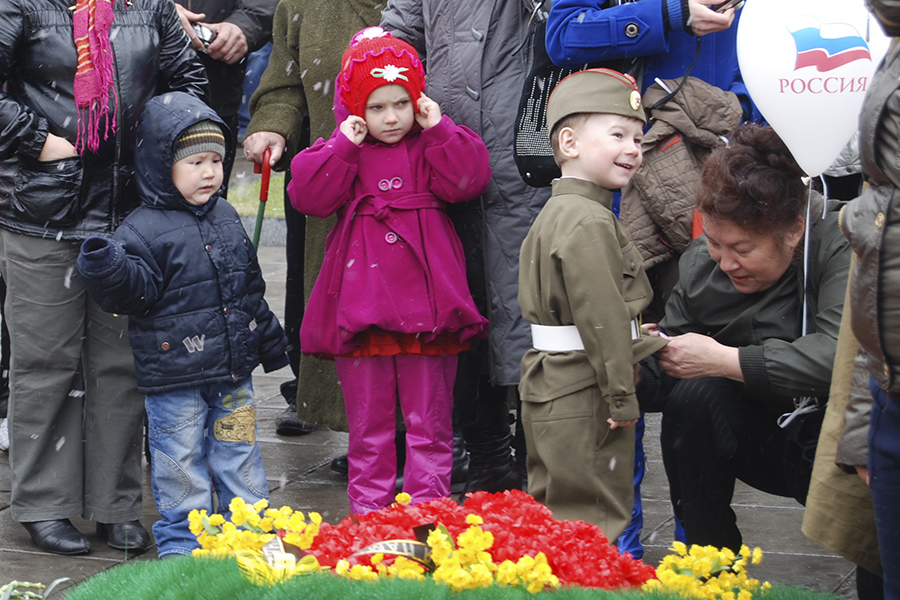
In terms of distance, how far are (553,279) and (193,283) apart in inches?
48.7

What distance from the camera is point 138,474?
403 cm

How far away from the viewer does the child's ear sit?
3.40 m

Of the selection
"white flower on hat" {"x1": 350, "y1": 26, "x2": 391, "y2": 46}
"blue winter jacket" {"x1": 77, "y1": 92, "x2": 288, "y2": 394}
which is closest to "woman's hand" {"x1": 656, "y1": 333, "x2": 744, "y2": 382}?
"blue winter jacket" {"x1": 77, "y1": 92, "x2": 288, "y2": 394}

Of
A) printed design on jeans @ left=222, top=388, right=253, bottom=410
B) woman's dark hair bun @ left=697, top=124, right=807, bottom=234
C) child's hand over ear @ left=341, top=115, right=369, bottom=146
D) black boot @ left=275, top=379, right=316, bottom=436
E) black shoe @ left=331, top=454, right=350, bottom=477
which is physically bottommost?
black shoe @ left=331, top=454, right=350, bottom=477

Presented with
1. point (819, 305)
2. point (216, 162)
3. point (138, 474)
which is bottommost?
point (138, 474)

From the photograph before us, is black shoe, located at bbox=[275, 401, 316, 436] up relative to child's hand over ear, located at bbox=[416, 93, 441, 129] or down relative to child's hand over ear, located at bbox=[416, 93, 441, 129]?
down

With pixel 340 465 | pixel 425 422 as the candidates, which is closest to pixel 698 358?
pixel 425 422

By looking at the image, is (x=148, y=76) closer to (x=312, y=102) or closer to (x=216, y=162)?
(x=216, y=162)

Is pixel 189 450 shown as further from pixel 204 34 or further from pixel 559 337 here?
pixel 204 34

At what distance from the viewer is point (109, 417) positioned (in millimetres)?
3980

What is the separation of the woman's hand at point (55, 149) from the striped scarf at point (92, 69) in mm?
36

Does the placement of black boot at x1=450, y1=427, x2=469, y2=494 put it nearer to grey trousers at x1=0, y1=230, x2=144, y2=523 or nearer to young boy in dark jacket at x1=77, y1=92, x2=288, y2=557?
young boy in dark jacket at x1=77, y1=92, x2=288, y2=557

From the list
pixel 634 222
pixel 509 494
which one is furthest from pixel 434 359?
pixel 509 494

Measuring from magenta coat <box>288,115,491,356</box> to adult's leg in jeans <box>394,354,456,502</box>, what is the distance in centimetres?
14
